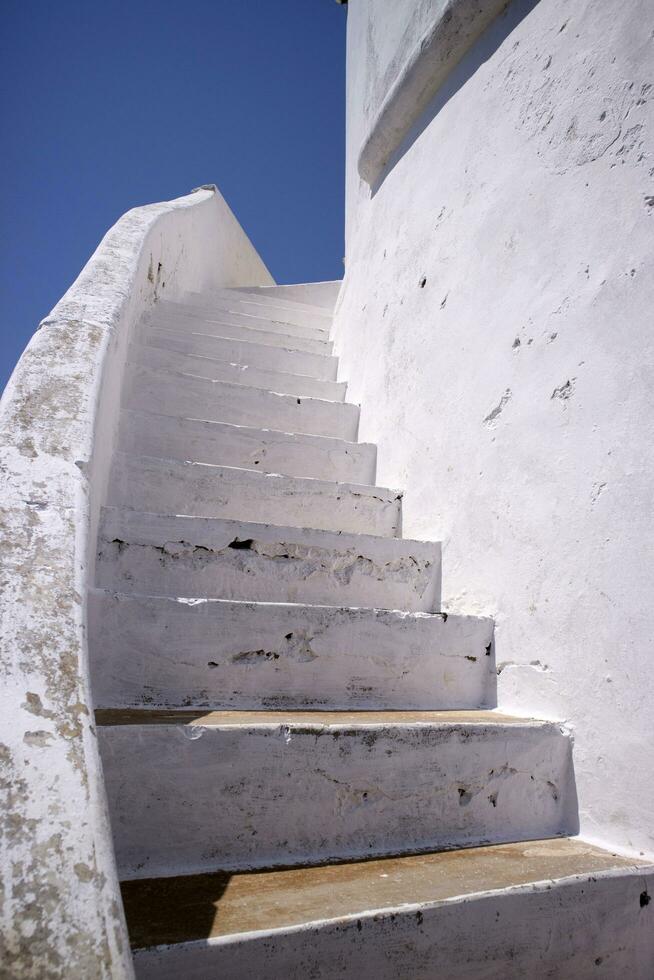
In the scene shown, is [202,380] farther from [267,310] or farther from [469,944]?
[267,310]

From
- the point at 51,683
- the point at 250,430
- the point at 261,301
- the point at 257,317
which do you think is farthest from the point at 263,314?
the point at 51,683

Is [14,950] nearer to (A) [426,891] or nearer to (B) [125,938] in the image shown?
Answer: (B) [125,938]

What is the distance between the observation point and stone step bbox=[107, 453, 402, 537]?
77.2 inches

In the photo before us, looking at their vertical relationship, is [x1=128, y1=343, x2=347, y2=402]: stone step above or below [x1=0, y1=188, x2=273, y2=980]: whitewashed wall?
above

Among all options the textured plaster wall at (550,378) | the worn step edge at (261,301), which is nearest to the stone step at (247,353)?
the textured plaster wall at (550,378)

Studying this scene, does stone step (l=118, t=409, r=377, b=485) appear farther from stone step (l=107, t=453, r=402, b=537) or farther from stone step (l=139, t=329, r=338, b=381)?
stone step (l=139, t=329, r=338, b=381)

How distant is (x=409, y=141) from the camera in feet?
9.89

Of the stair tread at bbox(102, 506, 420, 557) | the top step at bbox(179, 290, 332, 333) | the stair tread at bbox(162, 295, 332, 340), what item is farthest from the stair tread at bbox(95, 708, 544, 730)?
the top step at bbox(179, 290, 332, 333)

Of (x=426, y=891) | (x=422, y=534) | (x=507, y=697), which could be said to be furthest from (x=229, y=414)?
(x=426, y=891)

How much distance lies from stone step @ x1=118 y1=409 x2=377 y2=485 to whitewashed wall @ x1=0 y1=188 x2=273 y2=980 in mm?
740

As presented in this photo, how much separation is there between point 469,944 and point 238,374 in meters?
2.42

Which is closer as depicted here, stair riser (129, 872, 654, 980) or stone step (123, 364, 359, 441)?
stair riser (129, 872, 654, 980)

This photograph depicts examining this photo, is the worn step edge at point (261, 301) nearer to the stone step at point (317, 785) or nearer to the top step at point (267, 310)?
the top step at point (267, 310)

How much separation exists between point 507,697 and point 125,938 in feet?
4.16
